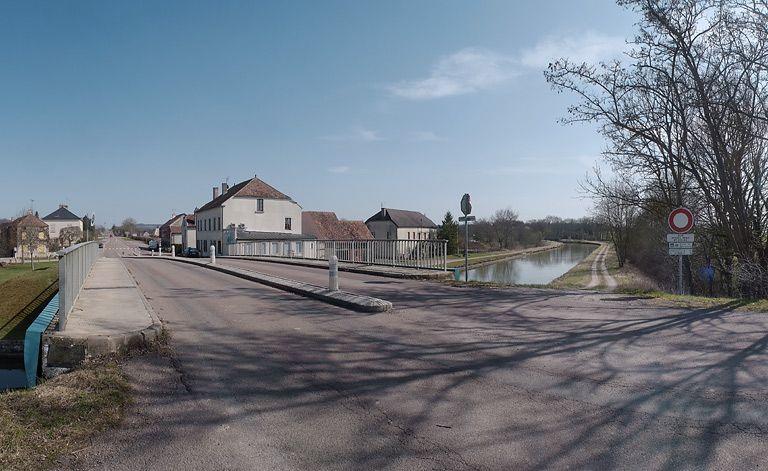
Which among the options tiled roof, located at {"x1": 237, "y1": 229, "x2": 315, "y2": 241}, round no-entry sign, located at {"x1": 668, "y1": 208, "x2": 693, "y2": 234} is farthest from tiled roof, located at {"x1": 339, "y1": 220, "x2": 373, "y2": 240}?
round no-entry sign, located at {"x1": 668, "y1": 208, "x2": 693, "y2": 234}

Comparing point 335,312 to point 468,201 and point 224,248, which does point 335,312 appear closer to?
point 468,201

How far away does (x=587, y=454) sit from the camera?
320cm

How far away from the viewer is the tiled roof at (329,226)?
6981cm

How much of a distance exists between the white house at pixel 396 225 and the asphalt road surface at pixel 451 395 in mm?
78870

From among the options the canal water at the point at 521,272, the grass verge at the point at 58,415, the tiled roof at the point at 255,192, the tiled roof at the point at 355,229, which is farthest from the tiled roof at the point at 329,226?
the grass verge at the point at 58,415

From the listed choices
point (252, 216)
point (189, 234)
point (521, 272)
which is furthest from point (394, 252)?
point (189, 234)

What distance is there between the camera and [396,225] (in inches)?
3450

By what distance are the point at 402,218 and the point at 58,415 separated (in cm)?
8833

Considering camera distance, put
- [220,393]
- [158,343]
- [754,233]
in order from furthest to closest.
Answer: [754,233]
[158,343]
[220,393]

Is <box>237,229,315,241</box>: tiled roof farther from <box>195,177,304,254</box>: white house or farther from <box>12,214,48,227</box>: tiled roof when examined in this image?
<box>12,214,48,227</box>: tiled roof

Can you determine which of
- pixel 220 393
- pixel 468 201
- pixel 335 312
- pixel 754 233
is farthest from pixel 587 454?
pixel 754 233

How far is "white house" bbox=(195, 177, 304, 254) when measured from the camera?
56.2 meters

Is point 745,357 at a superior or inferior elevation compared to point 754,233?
inferior

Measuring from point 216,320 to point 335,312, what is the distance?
1.92 m
